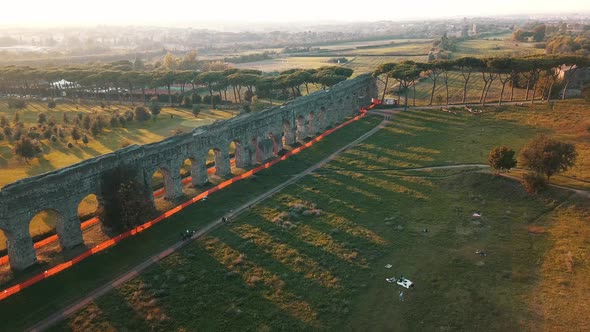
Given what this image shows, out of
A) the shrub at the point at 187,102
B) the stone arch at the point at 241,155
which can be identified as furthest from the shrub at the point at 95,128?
the stone arch at the point at 241,155

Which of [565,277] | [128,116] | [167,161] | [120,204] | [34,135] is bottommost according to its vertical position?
[565,277]

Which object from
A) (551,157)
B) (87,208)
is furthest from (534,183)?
(87,208)

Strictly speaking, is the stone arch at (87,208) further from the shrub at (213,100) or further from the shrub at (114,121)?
the shrub at (213,100)

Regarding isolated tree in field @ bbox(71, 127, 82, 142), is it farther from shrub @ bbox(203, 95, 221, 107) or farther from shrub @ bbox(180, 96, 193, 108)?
shrub @ bbox(203, 95, 221, 107)

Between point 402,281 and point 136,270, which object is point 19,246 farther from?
point 402,281

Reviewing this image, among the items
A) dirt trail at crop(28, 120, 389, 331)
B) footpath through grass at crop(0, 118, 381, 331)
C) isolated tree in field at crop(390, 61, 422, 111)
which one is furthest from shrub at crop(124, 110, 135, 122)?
isolated tree in field at crop(390, 61, 422, 111)
